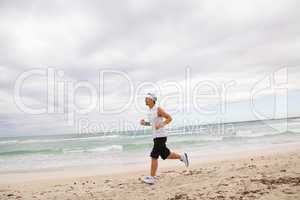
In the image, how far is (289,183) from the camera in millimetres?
5387

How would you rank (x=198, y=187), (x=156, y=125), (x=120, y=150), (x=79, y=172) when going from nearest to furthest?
(x=198, y=187) → (x=156, y=125) → (x=79, y=172) → (x=120, y=150)

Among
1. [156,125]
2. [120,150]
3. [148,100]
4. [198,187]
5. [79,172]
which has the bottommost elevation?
[120,150]

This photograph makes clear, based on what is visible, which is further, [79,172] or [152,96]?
[79,172]

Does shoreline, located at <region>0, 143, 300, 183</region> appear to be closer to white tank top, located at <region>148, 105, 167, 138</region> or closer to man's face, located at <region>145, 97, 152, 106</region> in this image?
white tank top, located at <region>148, 105, 167, 138</region>

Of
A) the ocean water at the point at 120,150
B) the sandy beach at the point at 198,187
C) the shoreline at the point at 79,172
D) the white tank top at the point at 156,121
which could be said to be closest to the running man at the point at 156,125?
the white tank top at the point at 156,121

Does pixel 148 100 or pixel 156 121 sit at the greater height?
pixel 148 100

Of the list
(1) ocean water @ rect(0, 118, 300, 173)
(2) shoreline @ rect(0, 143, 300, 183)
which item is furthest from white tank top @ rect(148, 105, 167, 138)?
(1) ocean water @ rect(0, 118, 300, 173)

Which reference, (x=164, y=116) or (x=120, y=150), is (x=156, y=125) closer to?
(x=164, y=116)

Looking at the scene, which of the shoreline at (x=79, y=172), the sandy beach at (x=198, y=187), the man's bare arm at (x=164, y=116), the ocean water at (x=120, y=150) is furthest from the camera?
the ocean water at (x=120, y=150)

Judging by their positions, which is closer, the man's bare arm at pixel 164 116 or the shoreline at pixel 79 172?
the man's bare arm at pixel 164 116

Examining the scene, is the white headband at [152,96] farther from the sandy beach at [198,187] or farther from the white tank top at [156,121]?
the sandy beach at [198,187]

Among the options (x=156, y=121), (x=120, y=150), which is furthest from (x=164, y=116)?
(x=120, y=150)

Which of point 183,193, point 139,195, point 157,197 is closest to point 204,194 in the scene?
point 183,193

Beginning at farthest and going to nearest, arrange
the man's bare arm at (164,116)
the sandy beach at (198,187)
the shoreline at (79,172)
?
the shoreline at (79,172) < the man's bare arm at (164,116) < the sandy beach at (198,187)
